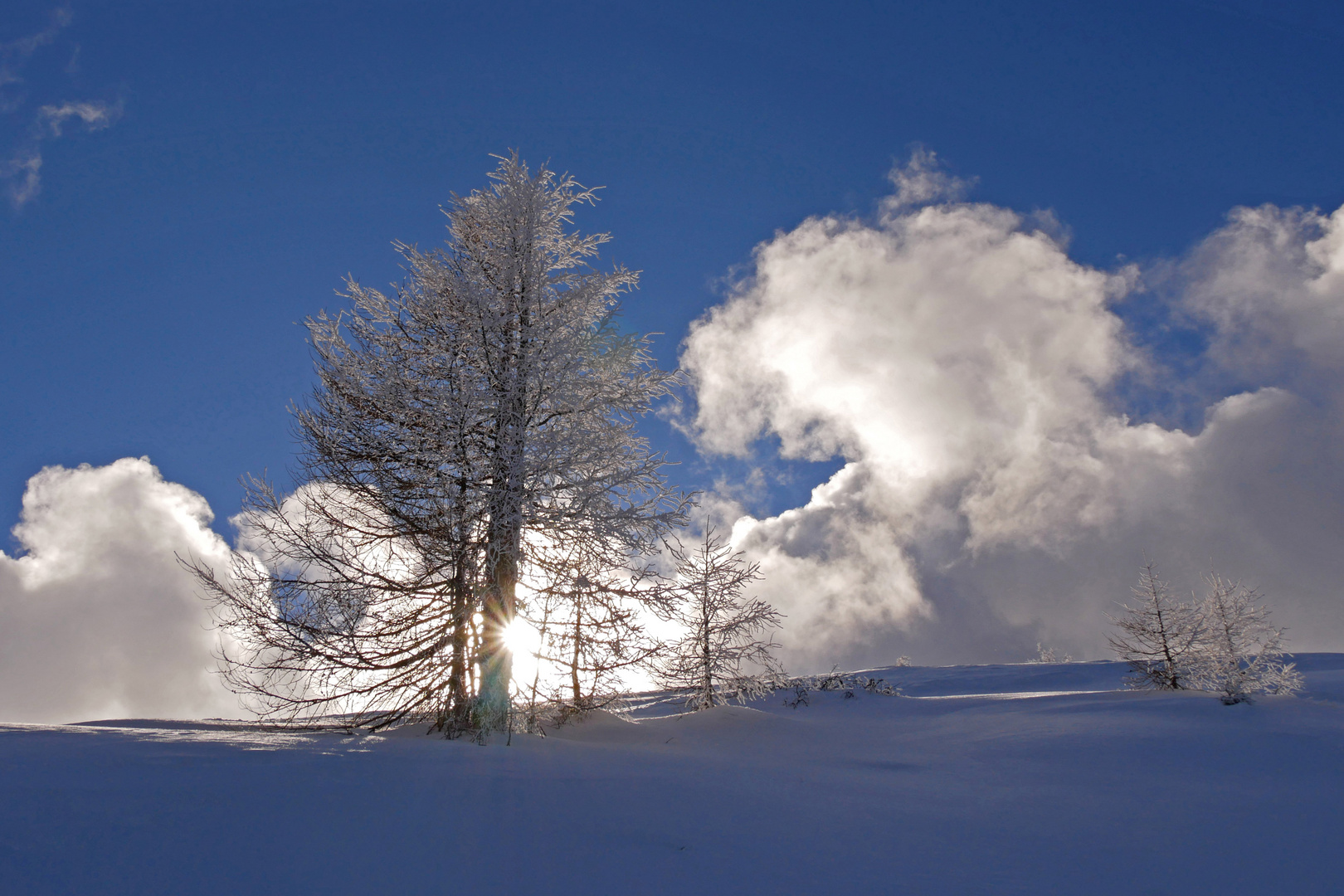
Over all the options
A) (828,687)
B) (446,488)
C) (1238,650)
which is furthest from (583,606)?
(1238,650)

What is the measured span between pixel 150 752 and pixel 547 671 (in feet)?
14.9

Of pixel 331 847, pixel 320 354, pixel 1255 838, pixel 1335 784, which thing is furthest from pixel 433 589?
pixel 1335 784

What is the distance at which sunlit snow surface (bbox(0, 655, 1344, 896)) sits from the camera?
3.47 metres

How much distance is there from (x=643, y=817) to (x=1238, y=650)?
86.0ft

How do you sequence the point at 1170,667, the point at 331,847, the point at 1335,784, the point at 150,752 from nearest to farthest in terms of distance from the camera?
the point at 331,847 < the point at 150,752 < the point at 1335,784 < the point at 1170,667

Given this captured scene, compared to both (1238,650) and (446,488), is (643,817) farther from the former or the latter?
(1238,650)

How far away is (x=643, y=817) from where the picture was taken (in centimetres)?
479

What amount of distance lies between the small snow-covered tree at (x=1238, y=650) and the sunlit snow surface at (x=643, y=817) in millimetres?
12660

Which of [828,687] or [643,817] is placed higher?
[643,817]

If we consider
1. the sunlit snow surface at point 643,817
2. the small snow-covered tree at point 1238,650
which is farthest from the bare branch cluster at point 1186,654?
the sunlit snow surface at point 643,817

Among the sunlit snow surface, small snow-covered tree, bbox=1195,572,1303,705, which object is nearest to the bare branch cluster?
small snow-covered tree, bbox=1195,572,1303,705

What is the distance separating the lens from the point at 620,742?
31.5 feet

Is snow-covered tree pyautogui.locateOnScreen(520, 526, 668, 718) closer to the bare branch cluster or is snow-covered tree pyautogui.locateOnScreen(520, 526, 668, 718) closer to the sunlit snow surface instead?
the sunlit snow surface

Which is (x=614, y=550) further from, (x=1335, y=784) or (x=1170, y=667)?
(x=1170, y=667)
